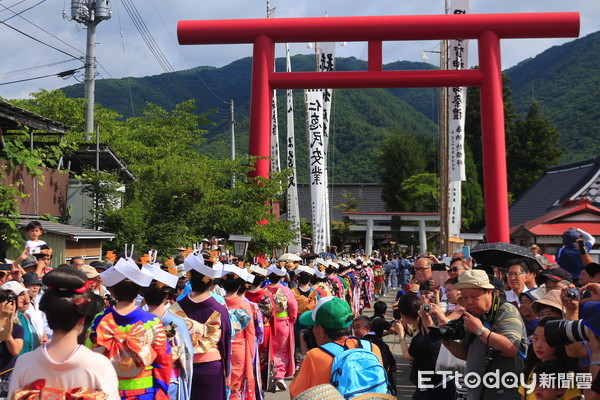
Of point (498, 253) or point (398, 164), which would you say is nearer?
point (498, 253)

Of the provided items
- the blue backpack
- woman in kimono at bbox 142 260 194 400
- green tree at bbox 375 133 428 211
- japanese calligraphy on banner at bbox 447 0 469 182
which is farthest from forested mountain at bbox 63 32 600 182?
the blue backpack

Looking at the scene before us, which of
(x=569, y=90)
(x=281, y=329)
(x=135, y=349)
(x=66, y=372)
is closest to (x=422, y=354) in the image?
(x=135, y=349)

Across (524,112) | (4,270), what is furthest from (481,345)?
(524,112)

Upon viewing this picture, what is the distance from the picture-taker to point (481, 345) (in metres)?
4.45

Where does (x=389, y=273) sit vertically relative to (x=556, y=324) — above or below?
below

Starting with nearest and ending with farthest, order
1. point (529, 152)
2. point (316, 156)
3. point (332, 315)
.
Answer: point (332, 315) < point (316, 156) < point (529, 152)

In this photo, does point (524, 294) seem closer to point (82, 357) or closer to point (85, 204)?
point (82, 357)

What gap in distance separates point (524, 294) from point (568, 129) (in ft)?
229

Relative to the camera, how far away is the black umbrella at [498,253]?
25.4 feet

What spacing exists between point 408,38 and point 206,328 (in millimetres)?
11516

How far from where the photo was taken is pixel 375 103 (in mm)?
108375

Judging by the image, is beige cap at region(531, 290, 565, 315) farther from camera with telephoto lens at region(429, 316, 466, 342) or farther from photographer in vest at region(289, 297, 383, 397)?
photographer in vest at region(289, 297, 383, 397)

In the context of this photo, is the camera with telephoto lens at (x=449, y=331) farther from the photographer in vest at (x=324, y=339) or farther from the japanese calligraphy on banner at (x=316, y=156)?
the japanese calligraphy on banner at (x=316, y=156)

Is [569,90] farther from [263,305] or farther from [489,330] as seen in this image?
[489,330]
